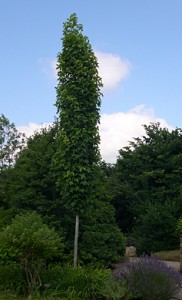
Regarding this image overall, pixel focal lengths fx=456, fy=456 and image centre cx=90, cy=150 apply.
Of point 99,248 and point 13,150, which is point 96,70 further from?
point 13,150

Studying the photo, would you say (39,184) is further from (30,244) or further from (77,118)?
(30,244)

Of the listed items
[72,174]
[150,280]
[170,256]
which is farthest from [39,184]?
[170,256]

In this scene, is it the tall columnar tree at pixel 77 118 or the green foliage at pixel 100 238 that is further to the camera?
the green foliage at pixel 100 238

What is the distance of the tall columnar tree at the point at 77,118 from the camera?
37.4 ft

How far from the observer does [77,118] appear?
11570 millimetres

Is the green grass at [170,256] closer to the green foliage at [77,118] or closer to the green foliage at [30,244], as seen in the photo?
the green foliage at [77,118]

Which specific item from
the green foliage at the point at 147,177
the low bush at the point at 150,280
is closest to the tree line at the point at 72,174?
the low bush at the point at 150,280

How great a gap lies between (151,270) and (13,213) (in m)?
5.65

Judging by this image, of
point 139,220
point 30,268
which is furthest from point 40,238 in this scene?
point 139,220

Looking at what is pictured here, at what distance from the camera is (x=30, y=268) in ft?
29.7

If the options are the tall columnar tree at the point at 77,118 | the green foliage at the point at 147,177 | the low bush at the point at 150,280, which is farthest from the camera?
the green foliage at the point at 147,177

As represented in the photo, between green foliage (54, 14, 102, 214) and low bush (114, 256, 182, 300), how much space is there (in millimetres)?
3234

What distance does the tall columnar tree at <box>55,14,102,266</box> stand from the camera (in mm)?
11414

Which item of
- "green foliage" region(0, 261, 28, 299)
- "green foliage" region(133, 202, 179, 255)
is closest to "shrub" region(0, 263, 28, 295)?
"green foliage" region(0, 261, 28, 299)
